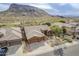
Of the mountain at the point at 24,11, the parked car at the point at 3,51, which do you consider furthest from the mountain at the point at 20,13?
the parked car at the point at 3,51

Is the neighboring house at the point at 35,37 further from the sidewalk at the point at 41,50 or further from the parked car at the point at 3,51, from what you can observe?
the parked car at the point at 3,51

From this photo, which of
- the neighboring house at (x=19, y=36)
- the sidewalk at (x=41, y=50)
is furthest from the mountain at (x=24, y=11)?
the sidewalk at (x=41, y=50)

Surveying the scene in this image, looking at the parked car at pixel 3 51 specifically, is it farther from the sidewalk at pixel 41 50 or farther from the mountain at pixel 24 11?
the mountain at pixel 24 11

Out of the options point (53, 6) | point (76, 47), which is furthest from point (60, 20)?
point (76, 47)

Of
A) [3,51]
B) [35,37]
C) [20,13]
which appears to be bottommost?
[3,51]

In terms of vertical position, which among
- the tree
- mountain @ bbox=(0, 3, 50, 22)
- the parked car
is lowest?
the parked car

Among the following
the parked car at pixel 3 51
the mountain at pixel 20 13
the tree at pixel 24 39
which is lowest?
the parked car at pixel 3 51

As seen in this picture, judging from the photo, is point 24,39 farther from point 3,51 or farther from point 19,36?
point 3,51

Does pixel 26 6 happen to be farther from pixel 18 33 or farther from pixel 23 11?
pixel 18 33

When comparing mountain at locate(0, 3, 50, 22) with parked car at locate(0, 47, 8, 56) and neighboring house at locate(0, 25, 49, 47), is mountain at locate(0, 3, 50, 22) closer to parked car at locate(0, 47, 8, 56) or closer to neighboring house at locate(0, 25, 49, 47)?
neighboring house at locate(0, 25, 49, 47)

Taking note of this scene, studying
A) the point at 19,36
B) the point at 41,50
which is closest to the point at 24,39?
the point at 19,36

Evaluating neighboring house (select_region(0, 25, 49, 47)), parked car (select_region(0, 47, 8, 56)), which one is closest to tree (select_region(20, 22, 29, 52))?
neighboring house (select_region(0, 25, 49, 47))

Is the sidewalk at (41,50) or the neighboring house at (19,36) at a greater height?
the neighboring house at (19,36)
